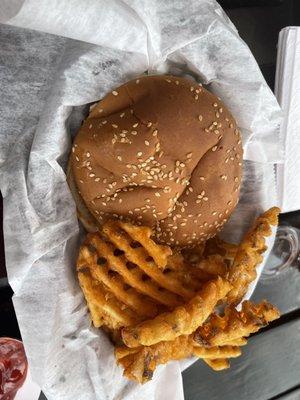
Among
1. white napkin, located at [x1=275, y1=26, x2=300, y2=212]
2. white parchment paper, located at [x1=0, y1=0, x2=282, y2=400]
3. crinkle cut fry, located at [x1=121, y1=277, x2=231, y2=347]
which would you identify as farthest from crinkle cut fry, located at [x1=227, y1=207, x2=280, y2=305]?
white napkin, located at [x1=275, y1=26, x2=300, y2=212]

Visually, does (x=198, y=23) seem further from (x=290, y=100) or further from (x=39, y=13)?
(x=290, y=100)

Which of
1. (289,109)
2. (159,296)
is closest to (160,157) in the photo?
(159,296)

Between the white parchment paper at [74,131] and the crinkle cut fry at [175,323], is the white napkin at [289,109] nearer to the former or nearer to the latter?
the white parchment paper at [74,131]

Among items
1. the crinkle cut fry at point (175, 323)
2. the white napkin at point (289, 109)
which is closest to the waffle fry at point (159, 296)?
the crinkle cut fry at point (175, 323)

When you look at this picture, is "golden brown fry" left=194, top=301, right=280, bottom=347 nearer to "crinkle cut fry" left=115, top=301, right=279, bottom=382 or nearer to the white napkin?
"crinkle cut fry" left=115, top=301, right=279, bottom=382

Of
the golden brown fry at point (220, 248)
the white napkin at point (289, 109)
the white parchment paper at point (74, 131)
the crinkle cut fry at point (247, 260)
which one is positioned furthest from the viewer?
the white napkin at point (289, 109)

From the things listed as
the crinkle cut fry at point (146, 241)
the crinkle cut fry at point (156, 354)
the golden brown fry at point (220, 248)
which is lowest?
the crinkle cut fry at point (156, 354)
